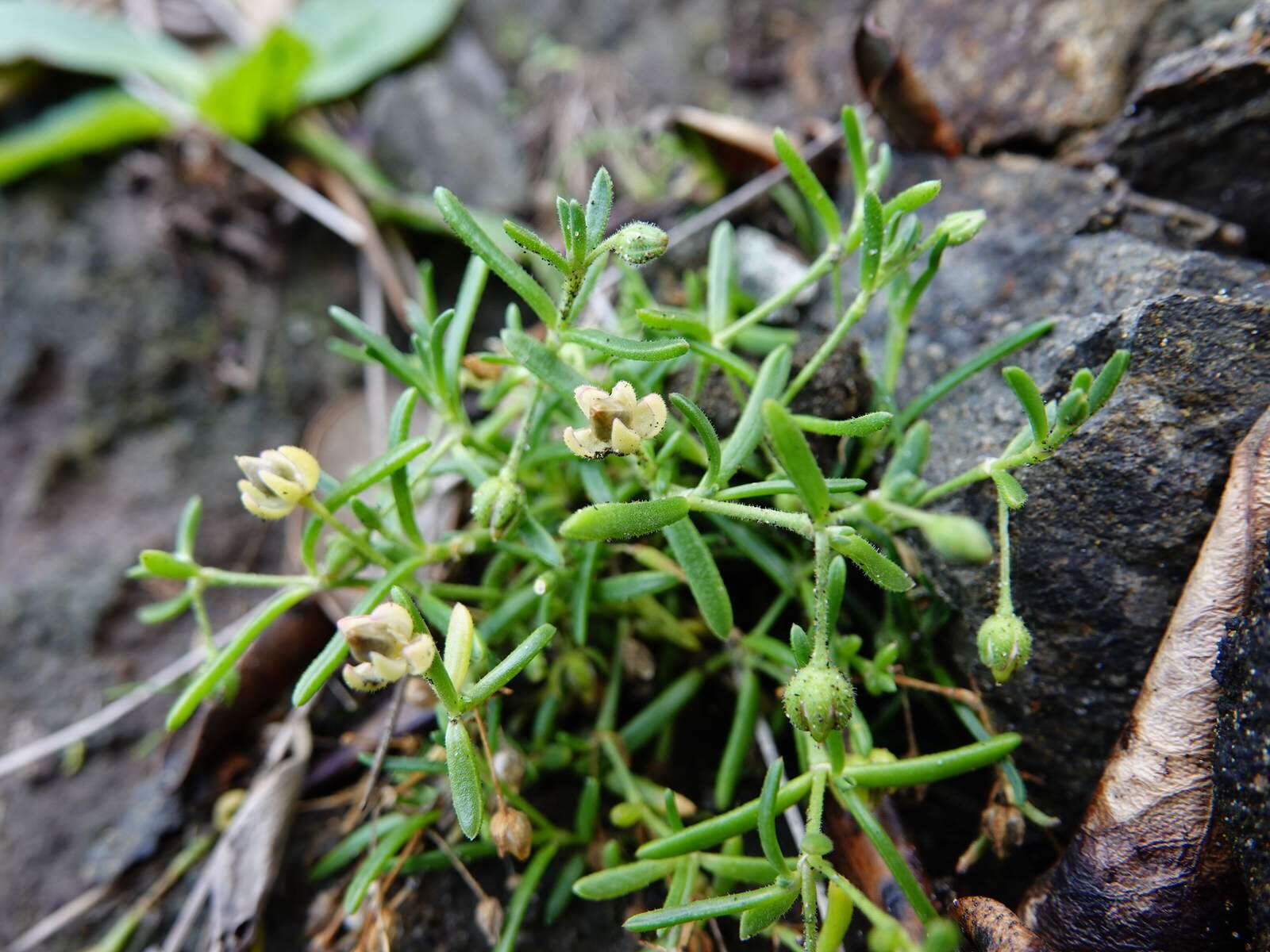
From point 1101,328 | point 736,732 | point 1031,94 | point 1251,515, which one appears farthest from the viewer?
point 1031,94

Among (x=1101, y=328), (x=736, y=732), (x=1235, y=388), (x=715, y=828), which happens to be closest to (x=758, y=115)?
(x=1101, y=328)

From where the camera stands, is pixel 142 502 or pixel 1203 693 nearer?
pixel 1203 693

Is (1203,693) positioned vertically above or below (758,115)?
below

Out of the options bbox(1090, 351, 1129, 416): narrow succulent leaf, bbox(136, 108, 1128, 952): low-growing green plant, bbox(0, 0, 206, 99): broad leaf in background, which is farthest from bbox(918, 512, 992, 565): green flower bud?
bbox(0, 0, 206, 99): broad leaf in background

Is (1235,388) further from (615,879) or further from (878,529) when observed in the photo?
(615,879)

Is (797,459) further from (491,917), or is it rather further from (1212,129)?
(1212,129)

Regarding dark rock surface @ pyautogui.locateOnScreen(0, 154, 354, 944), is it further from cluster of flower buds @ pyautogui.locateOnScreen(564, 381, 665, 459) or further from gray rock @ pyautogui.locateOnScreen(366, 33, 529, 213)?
cluster of flower buds @ pyautogui.locateOnScreen(564, 381, 665, 459)
